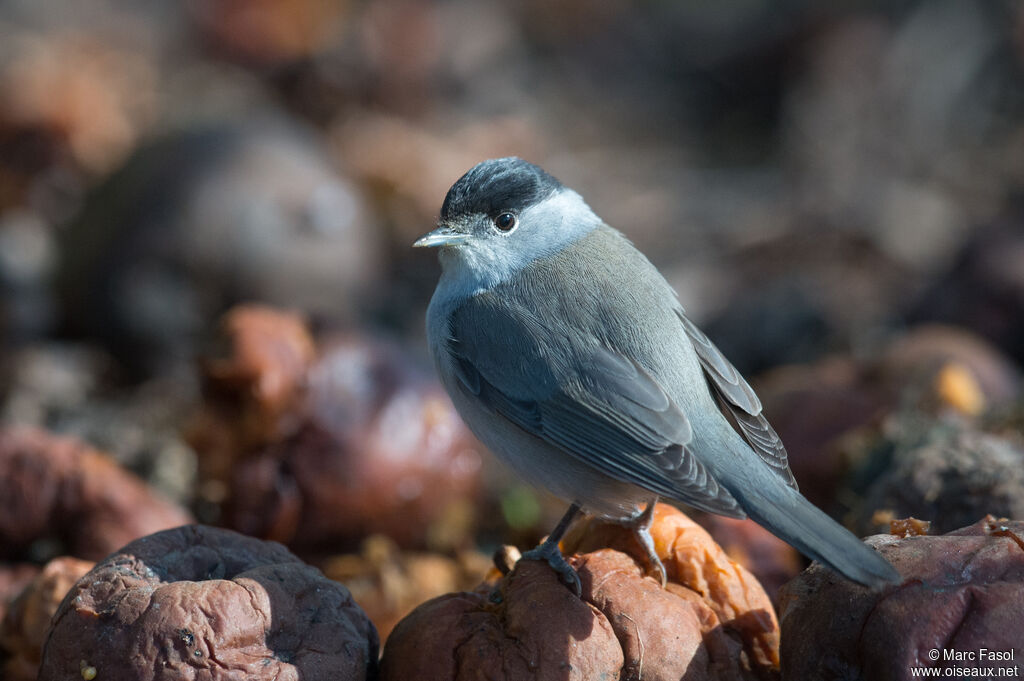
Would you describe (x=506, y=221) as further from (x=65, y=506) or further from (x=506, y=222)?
(x=65, y=506)

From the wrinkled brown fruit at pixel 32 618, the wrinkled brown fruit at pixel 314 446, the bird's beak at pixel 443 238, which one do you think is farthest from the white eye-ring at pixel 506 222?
the wrinkled brown fruit at pixel 32 618

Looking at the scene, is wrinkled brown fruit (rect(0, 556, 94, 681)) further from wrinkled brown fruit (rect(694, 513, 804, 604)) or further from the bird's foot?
wrinkled brown fruit (rect(694, 513, 804, 604))

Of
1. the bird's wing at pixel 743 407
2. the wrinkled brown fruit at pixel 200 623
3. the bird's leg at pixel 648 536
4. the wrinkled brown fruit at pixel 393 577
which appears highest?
the bird's wing at pixel 743 407

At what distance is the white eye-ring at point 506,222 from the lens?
3.13 metres

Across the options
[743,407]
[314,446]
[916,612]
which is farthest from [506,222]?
[916,612]

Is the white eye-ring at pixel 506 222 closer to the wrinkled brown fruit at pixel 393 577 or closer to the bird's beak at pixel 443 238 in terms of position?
the bird's beak at pixel 443 238

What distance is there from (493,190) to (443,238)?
23cm

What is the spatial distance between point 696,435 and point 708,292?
12.5 ft

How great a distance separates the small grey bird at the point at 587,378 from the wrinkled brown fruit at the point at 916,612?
18 cm

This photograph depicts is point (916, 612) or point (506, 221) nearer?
point (916, 612)

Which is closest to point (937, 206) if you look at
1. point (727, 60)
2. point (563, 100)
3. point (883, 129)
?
point (883, 129)

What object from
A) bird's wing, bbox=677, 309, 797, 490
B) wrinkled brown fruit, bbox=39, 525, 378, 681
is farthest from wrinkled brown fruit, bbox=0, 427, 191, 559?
bird's wing, bbox=677, 309, 797, 490

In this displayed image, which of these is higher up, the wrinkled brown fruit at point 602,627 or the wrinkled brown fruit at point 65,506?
the wrinkled brown fruit at point 602,627

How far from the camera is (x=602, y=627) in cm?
217
